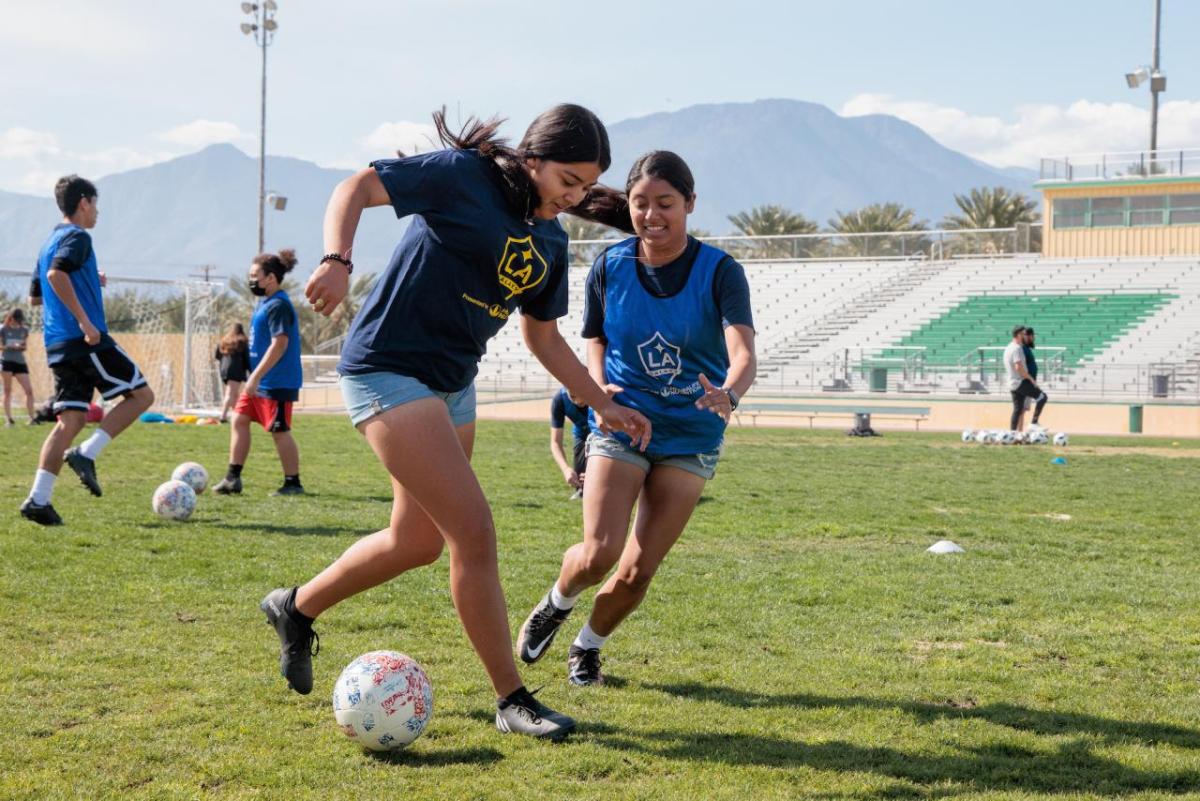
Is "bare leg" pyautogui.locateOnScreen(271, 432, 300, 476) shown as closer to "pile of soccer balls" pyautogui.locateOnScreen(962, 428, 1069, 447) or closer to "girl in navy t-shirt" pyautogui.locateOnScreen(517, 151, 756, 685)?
"girl in navy t-shirt" pyautogui.locateOnScreen(517, 151, 756, 685)

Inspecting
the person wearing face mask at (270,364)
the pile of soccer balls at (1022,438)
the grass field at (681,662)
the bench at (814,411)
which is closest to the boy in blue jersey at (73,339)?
the grass field at (681,662)

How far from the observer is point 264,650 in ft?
18.4

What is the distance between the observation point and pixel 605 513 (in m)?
5.05

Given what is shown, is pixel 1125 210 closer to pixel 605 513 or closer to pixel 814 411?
pixel 814 411

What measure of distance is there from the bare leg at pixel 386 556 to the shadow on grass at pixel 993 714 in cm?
125

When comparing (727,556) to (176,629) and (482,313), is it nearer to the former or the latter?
(176,629)

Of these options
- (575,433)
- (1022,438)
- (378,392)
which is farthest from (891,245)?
(378,392)

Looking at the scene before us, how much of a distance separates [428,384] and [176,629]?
2.44m

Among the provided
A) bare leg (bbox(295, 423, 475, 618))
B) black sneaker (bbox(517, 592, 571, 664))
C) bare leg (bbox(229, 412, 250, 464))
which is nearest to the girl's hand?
bare leg (bbox(295, 423, 475, 618))

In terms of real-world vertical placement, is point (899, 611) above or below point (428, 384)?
below

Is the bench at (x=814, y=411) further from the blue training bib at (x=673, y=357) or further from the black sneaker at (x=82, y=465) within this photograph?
the blue training bib at (x=673, y=357)

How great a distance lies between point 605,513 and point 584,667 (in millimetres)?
→ 683

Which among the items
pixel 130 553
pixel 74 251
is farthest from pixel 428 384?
pixel 74 251

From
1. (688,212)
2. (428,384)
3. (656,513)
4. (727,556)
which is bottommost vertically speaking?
(727,556)
